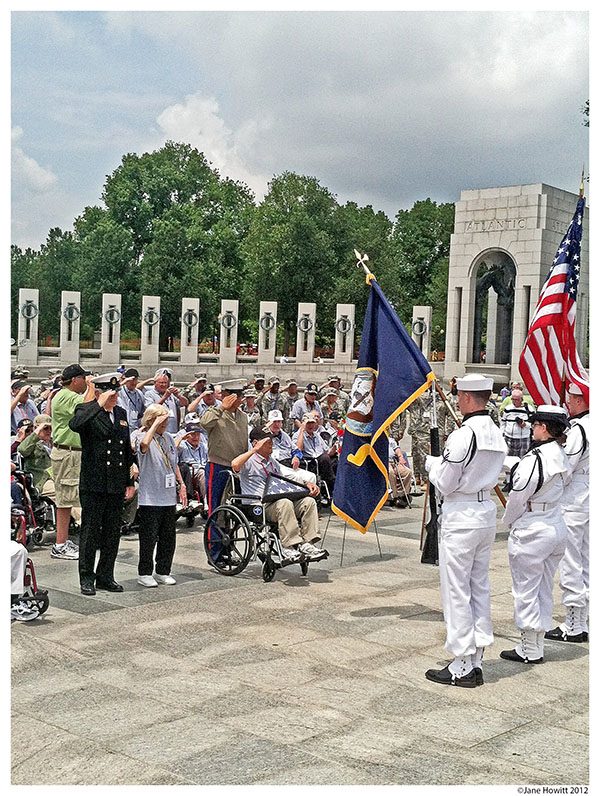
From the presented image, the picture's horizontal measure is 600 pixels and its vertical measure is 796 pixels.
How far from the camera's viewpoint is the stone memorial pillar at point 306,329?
41844mm

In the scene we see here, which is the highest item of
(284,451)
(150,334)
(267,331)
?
(267,331)

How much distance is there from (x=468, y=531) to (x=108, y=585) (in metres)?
3.72

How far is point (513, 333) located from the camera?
3975cm

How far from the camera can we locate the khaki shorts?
10062mm

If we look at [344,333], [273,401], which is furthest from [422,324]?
[273,401]

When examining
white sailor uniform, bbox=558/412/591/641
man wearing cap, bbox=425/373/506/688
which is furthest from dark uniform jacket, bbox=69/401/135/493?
white sailor uniform, bbox=558/412/591/641

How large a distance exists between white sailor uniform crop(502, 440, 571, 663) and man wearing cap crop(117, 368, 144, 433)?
7656 millimetres

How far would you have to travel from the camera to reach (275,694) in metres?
6.23

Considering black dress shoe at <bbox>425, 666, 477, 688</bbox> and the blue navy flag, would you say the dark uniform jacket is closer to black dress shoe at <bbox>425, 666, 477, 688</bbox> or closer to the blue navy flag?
the blue navy flag

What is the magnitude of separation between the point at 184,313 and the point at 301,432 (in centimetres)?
2832

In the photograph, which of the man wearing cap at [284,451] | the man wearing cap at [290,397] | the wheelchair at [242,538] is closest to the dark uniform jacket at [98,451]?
the wheelchair at [242,538]

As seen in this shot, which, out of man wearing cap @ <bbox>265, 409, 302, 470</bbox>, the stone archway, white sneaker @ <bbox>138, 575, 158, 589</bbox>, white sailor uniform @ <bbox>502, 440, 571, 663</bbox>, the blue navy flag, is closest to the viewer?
white sailor uniform @ <bbox>502, 440, 571, 663</bbox>

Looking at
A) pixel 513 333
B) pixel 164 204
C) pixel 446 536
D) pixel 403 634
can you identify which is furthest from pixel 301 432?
pixel 164 204

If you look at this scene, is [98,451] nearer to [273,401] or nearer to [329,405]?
[329,405]
